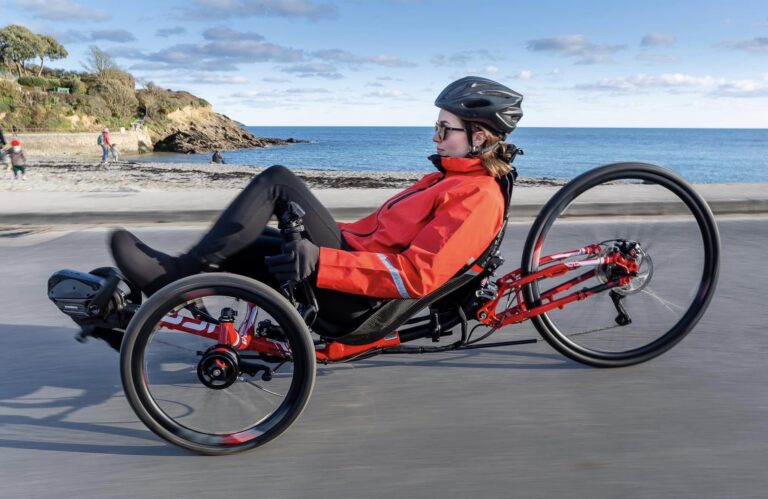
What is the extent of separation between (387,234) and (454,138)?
0.51 meters

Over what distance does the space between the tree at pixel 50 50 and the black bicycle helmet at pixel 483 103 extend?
337 ft

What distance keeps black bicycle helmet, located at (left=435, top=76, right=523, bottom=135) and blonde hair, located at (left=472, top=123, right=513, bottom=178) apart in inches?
1.1

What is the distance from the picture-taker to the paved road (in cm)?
232

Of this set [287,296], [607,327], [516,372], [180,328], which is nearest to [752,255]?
[607,327]

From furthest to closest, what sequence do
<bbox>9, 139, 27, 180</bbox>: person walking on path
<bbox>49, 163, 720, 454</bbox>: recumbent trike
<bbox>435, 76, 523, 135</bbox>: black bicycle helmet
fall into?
<bbox>9, 139, 27, 180</bbox>: person walking on path → <bbox>435, 76, 523, 135</bbox>: black bicycle helmet → <bbox>49, 163, 720, 454</bbox>: recumbent trike

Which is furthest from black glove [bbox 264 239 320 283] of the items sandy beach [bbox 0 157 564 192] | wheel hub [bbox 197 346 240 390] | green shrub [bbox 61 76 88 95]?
green shrub [bbox 61 76 88 95]

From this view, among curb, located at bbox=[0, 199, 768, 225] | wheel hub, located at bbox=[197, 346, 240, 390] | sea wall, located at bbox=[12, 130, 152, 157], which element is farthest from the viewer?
sea wall, located at bbox=[12, 130, 152, 157]

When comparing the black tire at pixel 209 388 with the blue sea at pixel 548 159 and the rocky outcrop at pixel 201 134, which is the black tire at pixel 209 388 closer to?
the blue sea at pixel 548 159

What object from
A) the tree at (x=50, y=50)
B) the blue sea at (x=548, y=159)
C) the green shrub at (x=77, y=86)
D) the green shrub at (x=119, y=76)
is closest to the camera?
the blue sea at (x=548, y=159)

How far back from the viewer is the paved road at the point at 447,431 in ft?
7.60

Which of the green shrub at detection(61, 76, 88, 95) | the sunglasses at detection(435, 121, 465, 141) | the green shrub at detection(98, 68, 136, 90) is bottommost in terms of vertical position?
the sunglasses at detection(435, 121, 465, 141)

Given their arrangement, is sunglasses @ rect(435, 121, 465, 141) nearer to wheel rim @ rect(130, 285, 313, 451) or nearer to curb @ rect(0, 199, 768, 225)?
wheel rim @ rect(130, 285, 313, 451)

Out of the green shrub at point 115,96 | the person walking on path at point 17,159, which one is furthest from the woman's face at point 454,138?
the green shrub at point 115,96

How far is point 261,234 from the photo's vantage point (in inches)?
115
